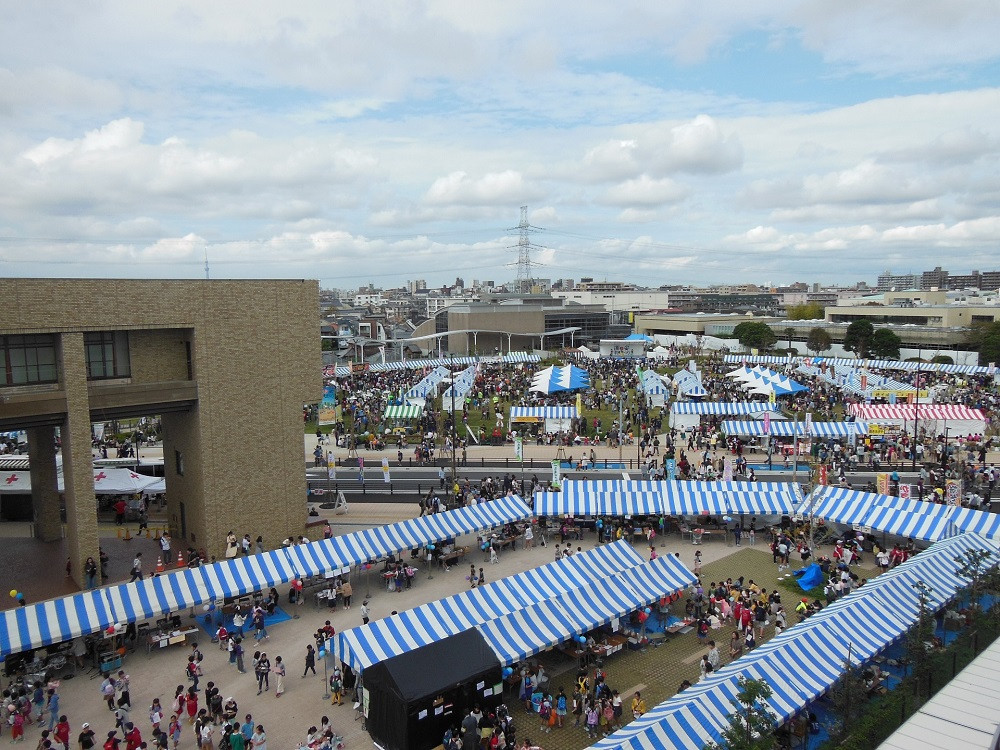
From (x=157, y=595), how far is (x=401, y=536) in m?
6.54

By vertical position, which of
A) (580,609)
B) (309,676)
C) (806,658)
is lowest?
(309,676)

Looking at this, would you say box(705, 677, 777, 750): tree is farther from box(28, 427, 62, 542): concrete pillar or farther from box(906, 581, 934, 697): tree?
box(28, 427, 62, 542): concrete pillar

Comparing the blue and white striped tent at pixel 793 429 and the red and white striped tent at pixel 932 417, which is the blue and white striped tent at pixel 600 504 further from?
the red and white striped tent at pixel 932 417

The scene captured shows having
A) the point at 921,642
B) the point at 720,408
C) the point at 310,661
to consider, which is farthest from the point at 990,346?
the point at 310,661

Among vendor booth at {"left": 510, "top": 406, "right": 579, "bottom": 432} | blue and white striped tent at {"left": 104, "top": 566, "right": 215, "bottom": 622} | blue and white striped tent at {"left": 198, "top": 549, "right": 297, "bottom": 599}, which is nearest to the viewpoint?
blue and white striped tent at {"left": 104, "top": 566, "right": 215, "bottom": 622}

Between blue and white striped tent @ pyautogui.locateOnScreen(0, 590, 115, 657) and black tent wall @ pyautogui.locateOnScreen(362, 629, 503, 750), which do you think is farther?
blue and white striped tent @ pyautogui.locateOnScreen(0, 590, 115, 657)

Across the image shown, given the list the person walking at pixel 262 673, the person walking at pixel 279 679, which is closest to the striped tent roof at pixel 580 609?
the person walking at pixel 279 679

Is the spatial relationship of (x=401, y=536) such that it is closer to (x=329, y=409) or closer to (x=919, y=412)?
(x=329, y=409)

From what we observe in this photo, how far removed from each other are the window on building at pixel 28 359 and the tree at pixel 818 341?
7949cm

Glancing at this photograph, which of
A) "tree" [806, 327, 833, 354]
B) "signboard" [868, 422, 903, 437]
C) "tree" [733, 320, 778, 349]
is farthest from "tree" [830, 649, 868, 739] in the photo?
"tree" [733, 320, 778, 349]

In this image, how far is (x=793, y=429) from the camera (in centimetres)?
3447

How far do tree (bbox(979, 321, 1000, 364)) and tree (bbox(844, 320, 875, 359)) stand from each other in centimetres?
1053

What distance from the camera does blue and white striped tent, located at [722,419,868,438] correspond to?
33.5m

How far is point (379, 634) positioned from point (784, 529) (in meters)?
14.9
